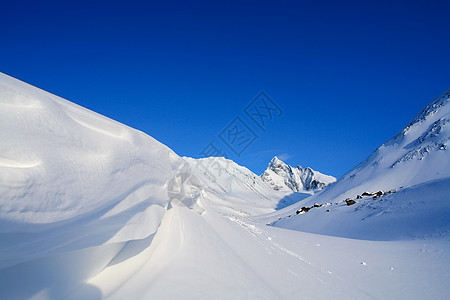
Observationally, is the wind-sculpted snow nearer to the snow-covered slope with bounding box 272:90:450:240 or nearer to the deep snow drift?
the deep snow drift

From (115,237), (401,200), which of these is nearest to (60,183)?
(115,237)

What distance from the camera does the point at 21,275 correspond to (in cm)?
191

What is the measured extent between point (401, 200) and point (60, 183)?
12.6 m

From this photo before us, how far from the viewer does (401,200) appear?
1062 cm

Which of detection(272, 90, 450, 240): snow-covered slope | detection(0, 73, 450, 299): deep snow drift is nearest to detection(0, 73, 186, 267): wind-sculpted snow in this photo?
detection(0, 73, 450, 299): deep snow drift

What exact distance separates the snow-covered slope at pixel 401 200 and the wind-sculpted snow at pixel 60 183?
8.79 metres

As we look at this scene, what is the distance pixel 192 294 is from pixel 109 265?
37.1 inches

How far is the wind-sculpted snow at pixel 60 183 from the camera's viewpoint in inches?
64.4

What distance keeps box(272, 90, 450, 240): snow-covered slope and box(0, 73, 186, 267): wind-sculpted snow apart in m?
8.79

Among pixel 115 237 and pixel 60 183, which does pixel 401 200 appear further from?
pixel 60 183

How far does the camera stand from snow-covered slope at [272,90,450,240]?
8664mm

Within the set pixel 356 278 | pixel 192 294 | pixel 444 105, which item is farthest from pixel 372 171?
pixel 192 294

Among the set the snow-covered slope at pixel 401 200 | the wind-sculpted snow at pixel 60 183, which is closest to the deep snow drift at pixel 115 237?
the wind-sculpted snow at pixel 60 183

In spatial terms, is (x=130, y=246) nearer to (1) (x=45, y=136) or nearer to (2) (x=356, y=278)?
(1) (x=45, y=136)
